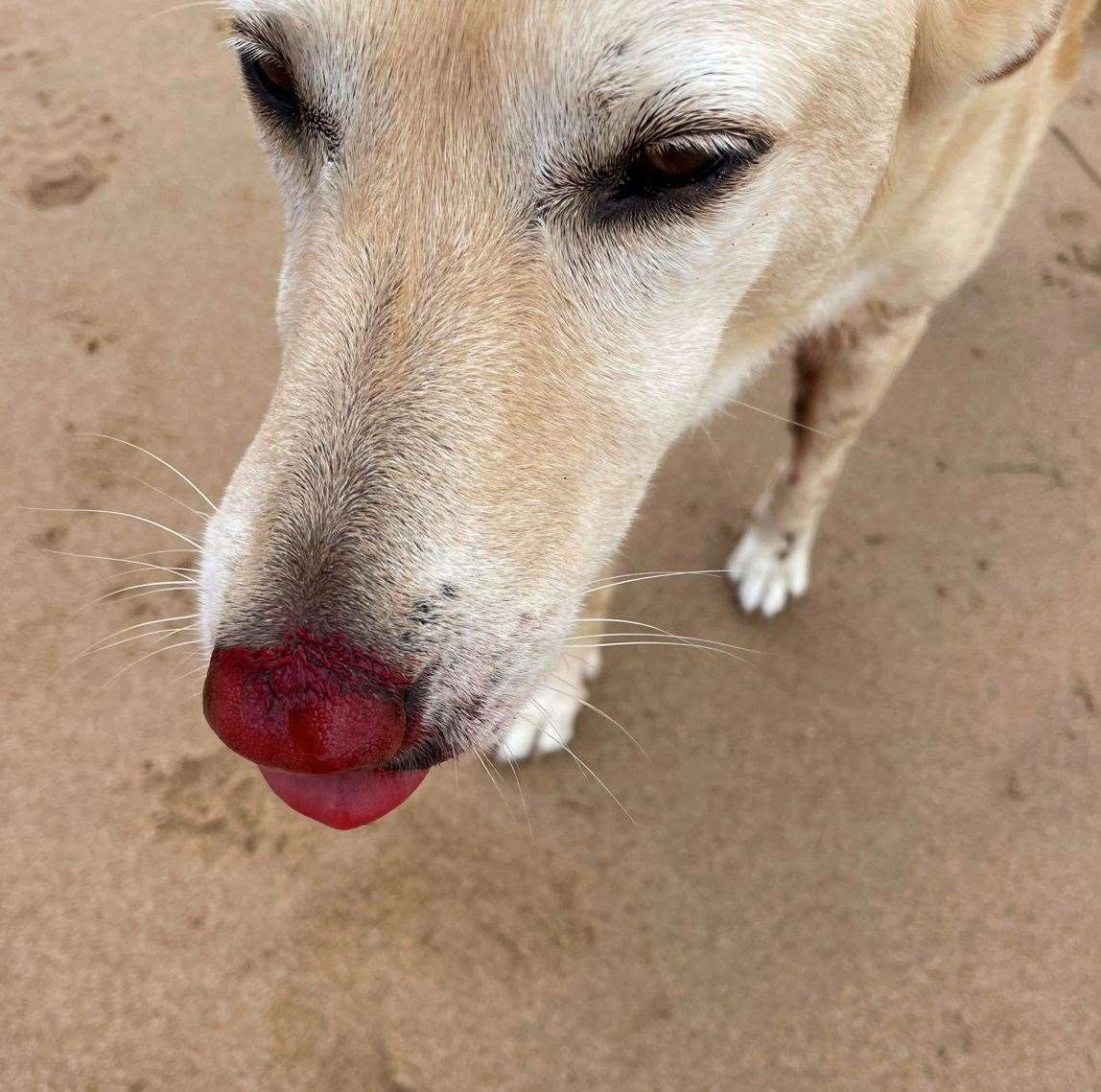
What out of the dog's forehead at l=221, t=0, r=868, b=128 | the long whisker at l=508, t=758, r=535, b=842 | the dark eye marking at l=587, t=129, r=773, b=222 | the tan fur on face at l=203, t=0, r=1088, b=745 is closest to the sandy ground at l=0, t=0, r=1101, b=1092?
the long whisker at l=508, t=758, r=535, b=842

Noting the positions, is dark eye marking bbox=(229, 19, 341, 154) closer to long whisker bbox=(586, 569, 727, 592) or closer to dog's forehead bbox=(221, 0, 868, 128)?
dog's forehead bbox=(221, 0, 868, 128)

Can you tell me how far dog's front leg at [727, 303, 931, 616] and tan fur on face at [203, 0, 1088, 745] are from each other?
798mm

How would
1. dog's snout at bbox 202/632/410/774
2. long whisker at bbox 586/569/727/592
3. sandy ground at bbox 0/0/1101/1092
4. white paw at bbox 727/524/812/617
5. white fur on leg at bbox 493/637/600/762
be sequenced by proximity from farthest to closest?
1. white paw at bbox 727/524/812/617
2. white fur on leg at bbox 493/637/600/762
3. sandy ground at bbox 0/0/1101/1092
4. long whisker at bbox 586/569/727/592
5. dog's snout at bbox 202/632/410/774

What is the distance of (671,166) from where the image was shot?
3.77 feet

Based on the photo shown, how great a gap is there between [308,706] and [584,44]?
852mm

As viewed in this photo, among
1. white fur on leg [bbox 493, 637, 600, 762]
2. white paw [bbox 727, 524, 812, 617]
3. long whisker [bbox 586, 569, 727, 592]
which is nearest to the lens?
long whisker [bbox 586, 569, 727, 592]

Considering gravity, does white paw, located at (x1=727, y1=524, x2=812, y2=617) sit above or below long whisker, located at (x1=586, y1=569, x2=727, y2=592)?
below

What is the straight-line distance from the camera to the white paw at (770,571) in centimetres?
251

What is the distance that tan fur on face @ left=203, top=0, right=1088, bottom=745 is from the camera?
1067 mm

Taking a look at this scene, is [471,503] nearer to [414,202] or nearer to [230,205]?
[414,202]

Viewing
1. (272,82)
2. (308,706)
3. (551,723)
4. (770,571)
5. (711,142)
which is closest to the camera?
(308,706)

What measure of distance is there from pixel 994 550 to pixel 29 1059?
2.80 m

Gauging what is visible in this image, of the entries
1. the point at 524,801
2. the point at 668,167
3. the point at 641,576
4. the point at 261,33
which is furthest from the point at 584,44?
the point at 524,801

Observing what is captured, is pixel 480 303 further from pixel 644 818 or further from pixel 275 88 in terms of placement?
pixel 644 818
